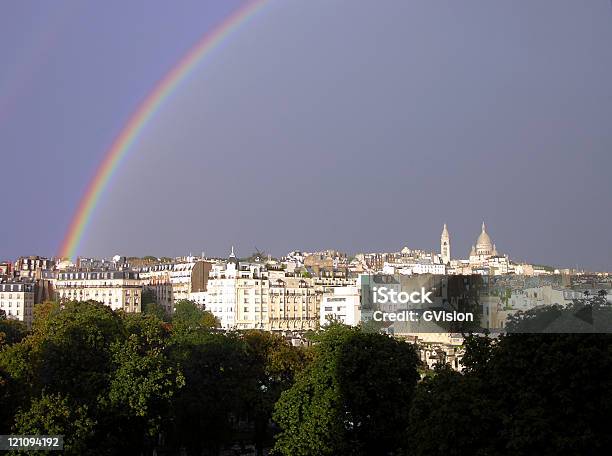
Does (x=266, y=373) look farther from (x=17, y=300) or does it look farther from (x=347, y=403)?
(x=17, y=300)

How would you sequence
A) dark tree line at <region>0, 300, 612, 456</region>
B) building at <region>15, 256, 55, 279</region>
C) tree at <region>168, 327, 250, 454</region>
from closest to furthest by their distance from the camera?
1. dark tree line at <region>0, 300, 612, 456</region>
2. tree at <region>168, 327, 250, 454</region>
3. building at <region>15, 256, 55, 279</region>

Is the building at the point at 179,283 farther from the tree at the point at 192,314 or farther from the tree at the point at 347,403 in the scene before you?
the tree at the point at 347,403

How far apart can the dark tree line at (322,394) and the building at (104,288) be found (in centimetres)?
7855

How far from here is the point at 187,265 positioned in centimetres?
13412

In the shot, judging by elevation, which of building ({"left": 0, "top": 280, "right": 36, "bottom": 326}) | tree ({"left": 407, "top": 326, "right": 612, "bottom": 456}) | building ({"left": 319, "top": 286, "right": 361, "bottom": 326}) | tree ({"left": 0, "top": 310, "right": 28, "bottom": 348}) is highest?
building ({"left": 0, "top": 280, "right": 36, "bottom": 326})

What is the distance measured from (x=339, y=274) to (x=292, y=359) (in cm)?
8594

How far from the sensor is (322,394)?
3084 cm

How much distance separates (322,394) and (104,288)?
98005 mm

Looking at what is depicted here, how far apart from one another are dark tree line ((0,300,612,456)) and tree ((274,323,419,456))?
39 mm

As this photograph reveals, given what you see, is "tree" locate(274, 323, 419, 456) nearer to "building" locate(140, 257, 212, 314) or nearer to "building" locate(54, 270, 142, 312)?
"building" locate(54, 270, 142, 312)

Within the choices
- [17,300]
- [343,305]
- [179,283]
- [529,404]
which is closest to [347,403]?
[529,404]

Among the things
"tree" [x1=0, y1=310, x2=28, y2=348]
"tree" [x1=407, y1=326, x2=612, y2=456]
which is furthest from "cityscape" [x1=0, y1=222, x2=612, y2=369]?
"tree" [x1=407, y1=326, x2=612, y2=456]

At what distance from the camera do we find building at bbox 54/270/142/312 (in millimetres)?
124581

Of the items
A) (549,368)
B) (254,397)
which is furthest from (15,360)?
(549,368)
